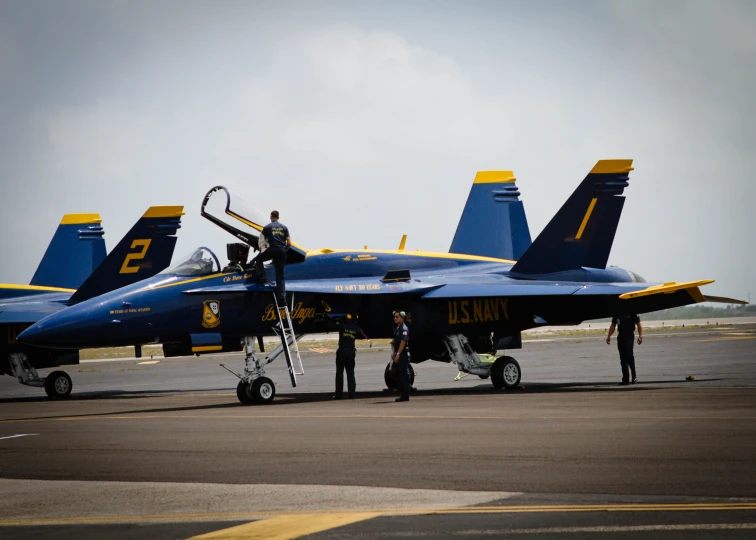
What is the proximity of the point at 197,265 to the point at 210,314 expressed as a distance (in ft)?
3.53

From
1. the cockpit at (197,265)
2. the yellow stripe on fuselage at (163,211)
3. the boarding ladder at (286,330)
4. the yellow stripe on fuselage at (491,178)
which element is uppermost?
the yellow stripe on fuselage at (491,178)

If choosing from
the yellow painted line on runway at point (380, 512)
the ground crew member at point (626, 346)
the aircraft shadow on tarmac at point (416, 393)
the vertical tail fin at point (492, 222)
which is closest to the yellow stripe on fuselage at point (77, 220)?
the aircraft shadow on tarmac at point (416, 393)

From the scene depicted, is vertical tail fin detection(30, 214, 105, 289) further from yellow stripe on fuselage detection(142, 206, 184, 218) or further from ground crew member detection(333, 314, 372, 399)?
ground crew member detection(333, 314, 372, 399)

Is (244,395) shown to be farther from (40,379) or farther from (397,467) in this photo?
(397,467)

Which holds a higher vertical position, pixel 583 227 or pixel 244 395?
pixel 583 227

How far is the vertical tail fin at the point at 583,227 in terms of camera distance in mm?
23078

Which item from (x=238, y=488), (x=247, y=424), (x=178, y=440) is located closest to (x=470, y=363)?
(x=247, y=424)

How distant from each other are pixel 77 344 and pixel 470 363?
834 centimetres

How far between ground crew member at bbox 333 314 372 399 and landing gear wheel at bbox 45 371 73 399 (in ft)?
28.1

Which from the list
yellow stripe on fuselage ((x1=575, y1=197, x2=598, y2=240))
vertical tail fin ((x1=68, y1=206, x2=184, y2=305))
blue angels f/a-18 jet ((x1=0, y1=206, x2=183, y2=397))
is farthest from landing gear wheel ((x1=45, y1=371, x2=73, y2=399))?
yellow stripe on fuselage ((x1=575, y1=197, x2=598, y2=240))

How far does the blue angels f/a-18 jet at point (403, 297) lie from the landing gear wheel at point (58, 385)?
19.7ft

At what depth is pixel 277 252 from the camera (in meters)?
19.0

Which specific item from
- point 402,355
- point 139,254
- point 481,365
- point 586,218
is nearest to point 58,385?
point 139,254

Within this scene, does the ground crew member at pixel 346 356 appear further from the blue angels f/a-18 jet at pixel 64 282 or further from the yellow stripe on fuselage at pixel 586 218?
the blue angels f/a-18 jet at pixel 64 282
